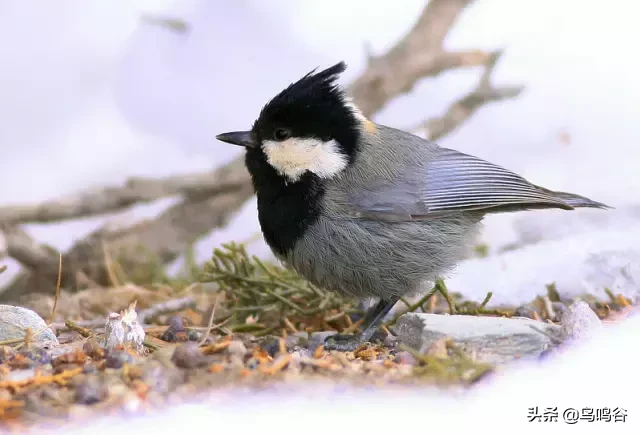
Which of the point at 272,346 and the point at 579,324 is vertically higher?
the point at 272,346

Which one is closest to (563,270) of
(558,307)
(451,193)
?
(558,307)

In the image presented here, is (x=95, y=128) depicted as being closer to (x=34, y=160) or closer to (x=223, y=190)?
(x=34, y=160)

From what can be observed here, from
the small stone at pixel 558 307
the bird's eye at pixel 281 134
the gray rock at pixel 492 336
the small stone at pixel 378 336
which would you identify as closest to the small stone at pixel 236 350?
the gray rock at pixel 492 336

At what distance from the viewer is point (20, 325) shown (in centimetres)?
147

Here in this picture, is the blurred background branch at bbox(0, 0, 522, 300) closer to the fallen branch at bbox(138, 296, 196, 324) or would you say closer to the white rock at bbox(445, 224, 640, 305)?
the fallen branch at bbox(138, 296, 196, 324)

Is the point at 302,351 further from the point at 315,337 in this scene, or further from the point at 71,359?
the point at 71,359

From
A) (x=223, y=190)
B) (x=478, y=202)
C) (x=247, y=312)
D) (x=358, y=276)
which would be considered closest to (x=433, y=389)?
(x=358, y=276)

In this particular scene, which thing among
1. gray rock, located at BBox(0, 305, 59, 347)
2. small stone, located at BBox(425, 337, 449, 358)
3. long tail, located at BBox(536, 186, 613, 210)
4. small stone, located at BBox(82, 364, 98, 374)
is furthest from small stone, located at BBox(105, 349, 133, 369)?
long tail, located at BBox(536, 186, 613, 210)

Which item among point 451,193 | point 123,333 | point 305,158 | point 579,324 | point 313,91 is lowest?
point 579,324

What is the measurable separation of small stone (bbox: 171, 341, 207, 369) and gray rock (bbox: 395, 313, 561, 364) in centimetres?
40

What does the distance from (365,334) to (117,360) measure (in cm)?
66

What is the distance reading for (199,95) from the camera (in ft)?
10.3

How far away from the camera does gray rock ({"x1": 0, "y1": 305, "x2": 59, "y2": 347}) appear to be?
146 centimetres

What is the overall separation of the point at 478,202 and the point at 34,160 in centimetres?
196
